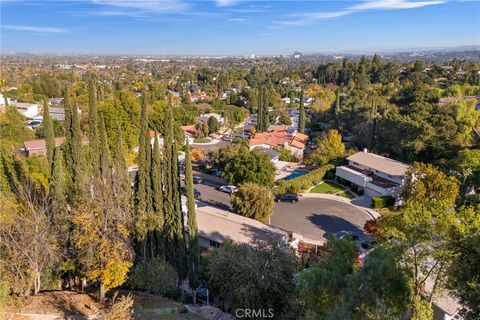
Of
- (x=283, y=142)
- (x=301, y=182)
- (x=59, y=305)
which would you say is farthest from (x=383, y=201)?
(x=59, y=305)

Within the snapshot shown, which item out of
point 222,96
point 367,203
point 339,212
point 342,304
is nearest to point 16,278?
point 342,304

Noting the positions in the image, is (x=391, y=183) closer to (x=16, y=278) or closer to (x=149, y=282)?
(x=149, y=282)

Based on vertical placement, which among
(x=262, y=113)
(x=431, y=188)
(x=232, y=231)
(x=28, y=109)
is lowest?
(x=232, y=231)

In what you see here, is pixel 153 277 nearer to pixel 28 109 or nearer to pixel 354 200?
pixel 354 200

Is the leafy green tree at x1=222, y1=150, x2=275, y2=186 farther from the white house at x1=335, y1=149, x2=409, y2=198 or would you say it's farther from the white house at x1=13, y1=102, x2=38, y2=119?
the white house at x1=13, y1=102, x2=38, y2=119

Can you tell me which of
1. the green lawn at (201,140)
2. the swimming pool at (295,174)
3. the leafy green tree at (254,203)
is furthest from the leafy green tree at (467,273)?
the green lawn at (201,140)

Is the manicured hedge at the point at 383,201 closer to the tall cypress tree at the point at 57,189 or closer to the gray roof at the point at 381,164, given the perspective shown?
the gray roof at the point at 381,164

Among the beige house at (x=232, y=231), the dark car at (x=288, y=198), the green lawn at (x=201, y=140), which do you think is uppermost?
the beige house at (x=232, y=231)
